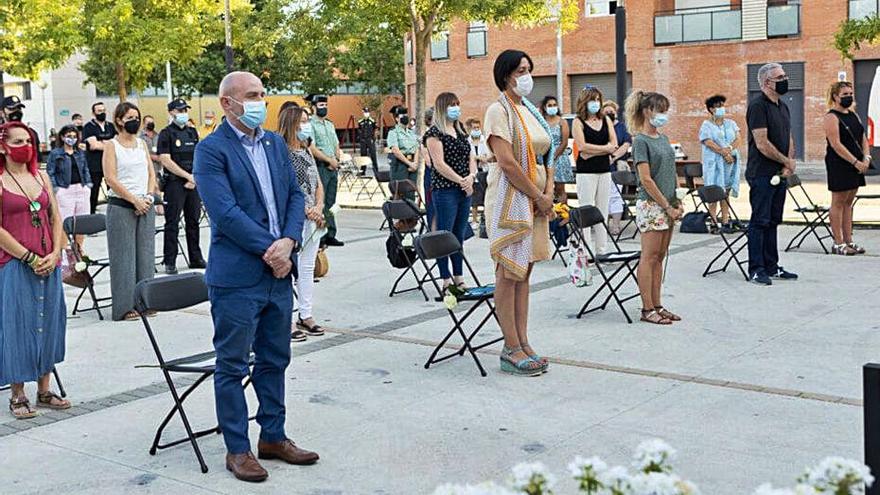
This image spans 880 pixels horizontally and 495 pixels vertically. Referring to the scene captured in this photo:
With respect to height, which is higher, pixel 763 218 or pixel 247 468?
pixel 763 218

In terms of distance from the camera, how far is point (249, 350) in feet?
18.5

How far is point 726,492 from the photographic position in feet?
17.0

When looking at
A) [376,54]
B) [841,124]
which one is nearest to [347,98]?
[376,54]

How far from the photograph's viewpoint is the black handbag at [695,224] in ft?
50.0

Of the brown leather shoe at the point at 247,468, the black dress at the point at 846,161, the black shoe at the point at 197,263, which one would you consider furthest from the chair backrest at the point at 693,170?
the brown leather shoe at the point at 247,468

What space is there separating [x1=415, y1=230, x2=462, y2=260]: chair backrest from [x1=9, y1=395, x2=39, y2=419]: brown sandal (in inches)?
118

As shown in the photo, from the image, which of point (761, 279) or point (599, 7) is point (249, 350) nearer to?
point (761, 279)

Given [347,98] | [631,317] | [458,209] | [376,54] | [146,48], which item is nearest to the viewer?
[631,317]

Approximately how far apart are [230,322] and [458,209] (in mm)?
5001

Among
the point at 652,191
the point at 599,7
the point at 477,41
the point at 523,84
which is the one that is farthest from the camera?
A: the point at 477,41

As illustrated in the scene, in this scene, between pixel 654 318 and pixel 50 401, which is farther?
pixel 654 318

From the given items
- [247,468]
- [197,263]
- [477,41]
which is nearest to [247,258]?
[247,468]

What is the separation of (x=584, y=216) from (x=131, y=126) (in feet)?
13.1

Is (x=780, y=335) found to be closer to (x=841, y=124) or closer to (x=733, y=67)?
(x=841, y=124)
